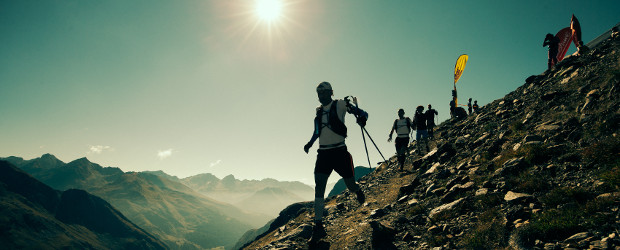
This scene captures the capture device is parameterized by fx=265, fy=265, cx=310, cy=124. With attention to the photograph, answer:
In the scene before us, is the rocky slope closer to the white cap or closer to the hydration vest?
the hydration vest

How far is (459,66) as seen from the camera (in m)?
26.9

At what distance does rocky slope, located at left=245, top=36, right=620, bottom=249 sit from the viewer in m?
4.37

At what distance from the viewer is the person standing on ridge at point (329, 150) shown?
7035 mm

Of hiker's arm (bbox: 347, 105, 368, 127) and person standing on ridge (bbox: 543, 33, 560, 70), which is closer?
hiker's arm (bbox: 347, 105, 368, 127)

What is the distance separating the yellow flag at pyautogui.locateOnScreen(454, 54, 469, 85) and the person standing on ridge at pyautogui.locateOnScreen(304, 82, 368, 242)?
24357mm

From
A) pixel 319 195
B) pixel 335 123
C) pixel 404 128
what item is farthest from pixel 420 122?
pixel 319 195

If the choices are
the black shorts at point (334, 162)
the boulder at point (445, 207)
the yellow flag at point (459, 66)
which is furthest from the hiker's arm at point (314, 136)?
the yellow flag at point (459, 66)

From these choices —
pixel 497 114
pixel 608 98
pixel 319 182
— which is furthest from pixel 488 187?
pixel 497 114

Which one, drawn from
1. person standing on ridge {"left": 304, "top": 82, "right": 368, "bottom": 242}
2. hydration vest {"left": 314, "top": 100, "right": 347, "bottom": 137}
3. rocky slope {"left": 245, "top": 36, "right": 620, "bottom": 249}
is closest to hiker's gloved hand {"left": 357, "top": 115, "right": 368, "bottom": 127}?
person standing on ridge {"left": 304, "top": 82, "right": 368, "bottom": 242}

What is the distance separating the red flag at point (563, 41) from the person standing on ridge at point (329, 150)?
20319 mm

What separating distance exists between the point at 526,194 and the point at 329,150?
14.4ft

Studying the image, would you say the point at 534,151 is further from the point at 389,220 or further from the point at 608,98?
the point at 389,220

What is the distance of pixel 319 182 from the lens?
7195mm

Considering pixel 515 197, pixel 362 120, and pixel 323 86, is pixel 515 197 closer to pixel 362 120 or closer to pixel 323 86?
pixel 362 120
